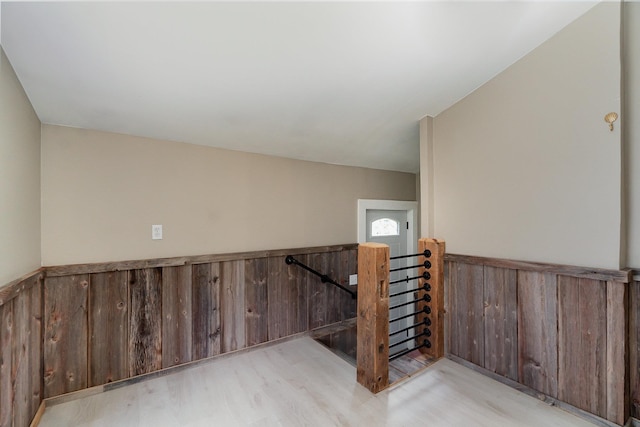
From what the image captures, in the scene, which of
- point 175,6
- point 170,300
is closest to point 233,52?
point 175,6

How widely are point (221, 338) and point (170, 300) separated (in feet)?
1.71

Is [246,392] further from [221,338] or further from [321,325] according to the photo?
[321,325]

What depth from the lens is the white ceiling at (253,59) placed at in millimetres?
1106

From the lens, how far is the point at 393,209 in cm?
335

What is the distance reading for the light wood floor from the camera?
57.9 inches

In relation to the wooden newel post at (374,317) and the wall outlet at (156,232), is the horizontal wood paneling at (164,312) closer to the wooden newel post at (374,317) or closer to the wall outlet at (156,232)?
the wall outlet at (156,232)

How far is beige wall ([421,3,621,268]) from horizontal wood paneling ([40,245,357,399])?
1.57 m

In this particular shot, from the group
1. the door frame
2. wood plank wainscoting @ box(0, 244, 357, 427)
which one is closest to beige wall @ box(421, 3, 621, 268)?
the door frame

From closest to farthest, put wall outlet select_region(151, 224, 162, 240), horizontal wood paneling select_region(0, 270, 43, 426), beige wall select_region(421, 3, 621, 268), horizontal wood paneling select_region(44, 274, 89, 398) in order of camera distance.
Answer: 1. horizontal wood paneling select_region(0, 270, 43, 426)
2. beige wall select_region(421, 3, 621, 268)
3. horizontal wood paneling select_region(44, 274, 89, 398)
4. wall outlet select_region(151, 224, 162, 240)

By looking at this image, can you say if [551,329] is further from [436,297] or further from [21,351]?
[21,351]

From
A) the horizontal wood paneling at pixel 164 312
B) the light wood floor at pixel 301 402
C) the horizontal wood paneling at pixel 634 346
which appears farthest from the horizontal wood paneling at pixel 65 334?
the horizontal wood paneling at pixel 634 346

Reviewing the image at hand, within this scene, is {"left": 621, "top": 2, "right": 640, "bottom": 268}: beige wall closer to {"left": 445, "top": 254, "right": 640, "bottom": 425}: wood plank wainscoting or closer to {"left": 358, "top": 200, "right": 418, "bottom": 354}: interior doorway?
{"left": 445, "top": 254, "right": 640, "bottom": 425}: wood plank wainscoting

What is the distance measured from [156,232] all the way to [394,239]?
8.63ft

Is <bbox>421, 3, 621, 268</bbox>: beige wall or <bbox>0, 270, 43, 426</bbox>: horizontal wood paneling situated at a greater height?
<bbox>421, 3, 621, 268</bbox>: beige wall
